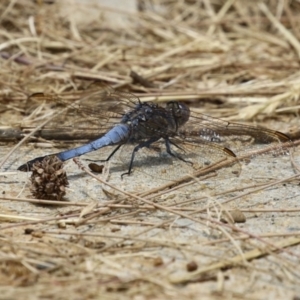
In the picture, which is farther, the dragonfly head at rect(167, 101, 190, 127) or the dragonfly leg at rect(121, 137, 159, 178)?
the dragonfly head at rect(167, 101, 190, 127)

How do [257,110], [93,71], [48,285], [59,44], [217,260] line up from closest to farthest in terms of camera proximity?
[48,285] < [217,260] < [257,110] < [93,71] < [59,44]

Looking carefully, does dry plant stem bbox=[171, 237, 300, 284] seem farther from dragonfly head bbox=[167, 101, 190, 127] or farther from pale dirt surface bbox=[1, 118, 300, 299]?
dragonfly head bbox=[167, 101, 190, 127]

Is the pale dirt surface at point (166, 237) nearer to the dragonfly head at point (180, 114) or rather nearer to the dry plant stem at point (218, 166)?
the dry plant stem at point (218, 166)

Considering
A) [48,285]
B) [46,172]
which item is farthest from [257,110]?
[48,285]

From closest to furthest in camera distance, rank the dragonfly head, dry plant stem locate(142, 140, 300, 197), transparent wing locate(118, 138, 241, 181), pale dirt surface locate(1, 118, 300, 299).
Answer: pale dirt surface locate(1, 118, 300, 299), dry plant stem locate(142, 140, 300, 197), transparent wing locate(118, 138, 241, 181), the dragonfly head

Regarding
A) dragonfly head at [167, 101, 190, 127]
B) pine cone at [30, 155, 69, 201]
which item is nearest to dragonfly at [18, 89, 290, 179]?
dragonfly head at [167, 101, 190, 127]

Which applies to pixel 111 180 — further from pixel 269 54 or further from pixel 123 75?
pixel 269 54
